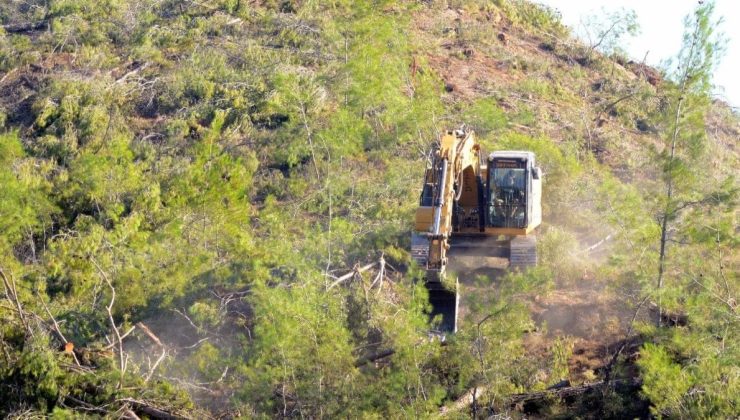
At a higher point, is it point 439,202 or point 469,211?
point 439,202

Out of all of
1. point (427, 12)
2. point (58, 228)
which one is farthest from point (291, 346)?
point (427, 12)

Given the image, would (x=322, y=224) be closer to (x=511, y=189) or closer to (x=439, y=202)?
(x=511, y=189)

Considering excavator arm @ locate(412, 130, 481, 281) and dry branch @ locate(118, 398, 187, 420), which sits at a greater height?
excavator arm @ locate(412, 130, 481, 281)

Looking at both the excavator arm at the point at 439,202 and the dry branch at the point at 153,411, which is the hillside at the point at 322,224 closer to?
the dry branch at the point at 153,411

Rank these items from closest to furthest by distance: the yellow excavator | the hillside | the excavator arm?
the hillside, the excavator arm, the yellow excavator

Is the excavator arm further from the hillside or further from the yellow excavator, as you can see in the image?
the hillside

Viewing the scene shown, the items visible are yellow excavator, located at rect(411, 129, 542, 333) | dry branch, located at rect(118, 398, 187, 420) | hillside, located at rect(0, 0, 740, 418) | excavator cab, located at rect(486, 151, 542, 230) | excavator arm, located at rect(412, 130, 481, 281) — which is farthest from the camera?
excavator cab, located at rect(486, 151, 542, 230)

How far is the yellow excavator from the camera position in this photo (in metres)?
14.8

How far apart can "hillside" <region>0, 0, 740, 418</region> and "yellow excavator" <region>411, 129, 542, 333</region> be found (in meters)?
0.42

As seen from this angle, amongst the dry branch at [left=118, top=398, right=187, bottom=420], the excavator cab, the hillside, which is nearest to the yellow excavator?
the excavator cab

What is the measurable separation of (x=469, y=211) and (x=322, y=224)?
3.15 m

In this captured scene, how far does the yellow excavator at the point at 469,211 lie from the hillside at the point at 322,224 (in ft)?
1.36

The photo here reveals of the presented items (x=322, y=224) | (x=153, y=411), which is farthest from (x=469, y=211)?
(x=153, y=411)

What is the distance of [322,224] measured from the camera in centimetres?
1902
